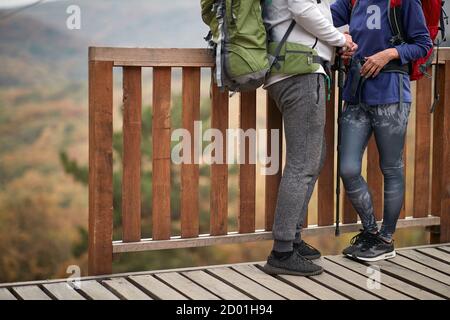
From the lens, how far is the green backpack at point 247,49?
3717 millimetres

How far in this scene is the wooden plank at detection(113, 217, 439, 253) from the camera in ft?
13.5

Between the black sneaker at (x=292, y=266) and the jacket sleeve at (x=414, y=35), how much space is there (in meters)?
1.00

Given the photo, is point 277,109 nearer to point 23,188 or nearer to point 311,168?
point 311,168

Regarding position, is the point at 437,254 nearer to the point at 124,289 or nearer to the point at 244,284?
the point at 244,284

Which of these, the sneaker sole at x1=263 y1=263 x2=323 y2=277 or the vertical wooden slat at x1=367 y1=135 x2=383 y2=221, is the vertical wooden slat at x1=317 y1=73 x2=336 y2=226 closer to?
the vertical wooden slat at x1=367 y1=135 x2=383 y2=221

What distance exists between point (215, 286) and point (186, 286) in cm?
12

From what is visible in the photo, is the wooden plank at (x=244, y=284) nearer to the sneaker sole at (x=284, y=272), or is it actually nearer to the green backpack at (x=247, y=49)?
the sneaker sole at (x=284, y=272)

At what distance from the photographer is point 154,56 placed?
4.04 metres

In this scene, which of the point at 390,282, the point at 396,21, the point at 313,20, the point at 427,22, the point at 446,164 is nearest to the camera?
the point at 313,20

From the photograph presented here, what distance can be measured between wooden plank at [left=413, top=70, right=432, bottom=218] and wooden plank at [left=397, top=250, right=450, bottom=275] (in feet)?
1.19

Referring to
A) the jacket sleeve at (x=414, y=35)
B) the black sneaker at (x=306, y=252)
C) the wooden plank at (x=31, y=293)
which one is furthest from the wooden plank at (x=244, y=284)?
the jacket sleeve at (x=414, y=35)

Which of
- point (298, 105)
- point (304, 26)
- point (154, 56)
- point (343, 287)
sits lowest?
point (343, 287)

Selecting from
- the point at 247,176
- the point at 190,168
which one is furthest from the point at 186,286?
the point at 247,176
